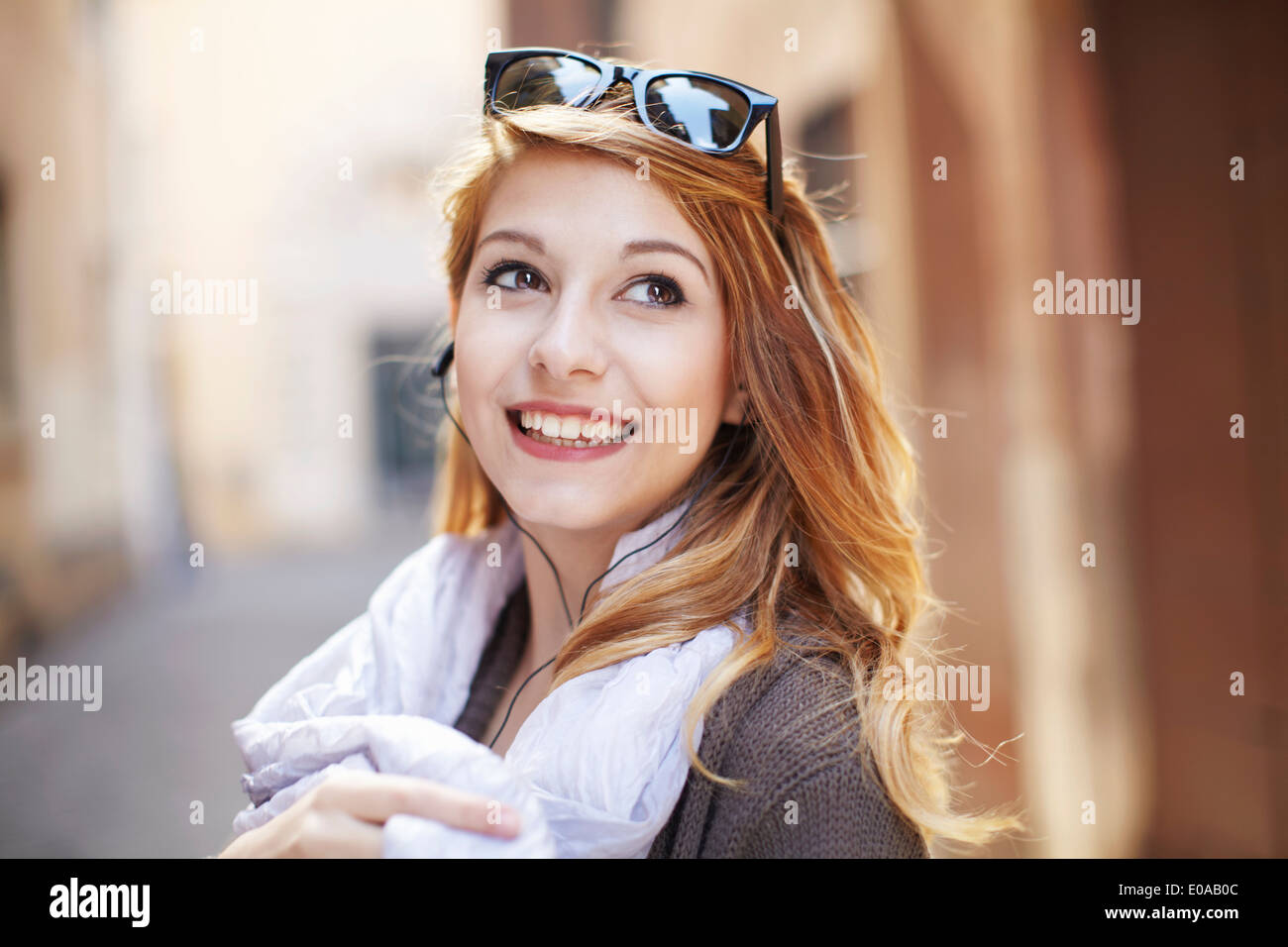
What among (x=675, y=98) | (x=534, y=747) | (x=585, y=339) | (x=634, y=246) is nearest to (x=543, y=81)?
(x=675, y=98)

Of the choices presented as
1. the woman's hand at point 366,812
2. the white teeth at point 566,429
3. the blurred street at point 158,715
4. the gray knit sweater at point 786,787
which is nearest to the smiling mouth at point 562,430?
the white teeth at point 566,429

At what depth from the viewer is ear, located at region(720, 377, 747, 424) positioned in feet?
4.21

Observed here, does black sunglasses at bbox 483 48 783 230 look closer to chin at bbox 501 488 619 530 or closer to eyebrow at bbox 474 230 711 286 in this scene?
eyebrow at bbox 474 230 711 286

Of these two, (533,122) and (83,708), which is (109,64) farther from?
(533,122)

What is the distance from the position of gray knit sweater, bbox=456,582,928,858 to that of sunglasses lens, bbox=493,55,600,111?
0.89 metres

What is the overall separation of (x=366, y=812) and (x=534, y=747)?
0.21m

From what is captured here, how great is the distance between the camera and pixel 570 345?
108cm

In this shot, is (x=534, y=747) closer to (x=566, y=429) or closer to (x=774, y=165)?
(x=566, y=429)

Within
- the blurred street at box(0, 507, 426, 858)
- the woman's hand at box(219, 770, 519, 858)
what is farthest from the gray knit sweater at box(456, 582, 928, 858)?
the blurred street at box(0, 507, 426, 858)

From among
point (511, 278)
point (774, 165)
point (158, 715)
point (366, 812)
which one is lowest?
point (158, 715)

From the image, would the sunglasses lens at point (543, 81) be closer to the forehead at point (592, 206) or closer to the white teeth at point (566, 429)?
the forehead at point (592, 206)

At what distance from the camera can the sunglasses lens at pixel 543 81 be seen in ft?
3.92

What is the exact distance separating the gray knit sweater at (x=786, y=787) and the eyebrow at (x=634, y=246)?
0.58 meters
